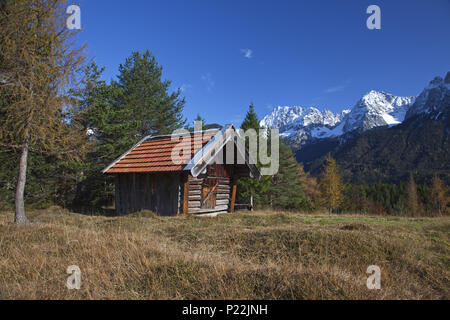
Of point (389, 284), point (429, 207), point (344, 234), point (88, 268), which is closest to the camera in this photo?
point (389, 284)

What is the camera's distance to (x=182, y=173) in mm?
12789

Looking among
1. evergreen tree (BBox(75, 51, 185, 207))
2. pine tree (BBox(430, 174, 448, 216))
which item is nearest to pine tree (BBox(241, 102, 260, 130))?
evergreen tree (BBox(75, 51, 185, 207))

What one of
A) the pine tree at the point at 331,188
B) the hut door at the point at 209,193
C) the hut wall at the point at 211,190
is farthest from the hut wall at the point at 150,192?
the pine tree at the point at 331,188

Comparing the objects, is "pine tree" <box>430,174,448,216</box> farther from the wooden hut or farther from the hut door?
the hut door

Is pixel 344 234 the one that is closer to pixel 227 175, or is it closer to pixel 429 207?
pixel 227 175

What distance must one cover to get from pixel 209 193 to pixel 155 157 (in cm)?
361

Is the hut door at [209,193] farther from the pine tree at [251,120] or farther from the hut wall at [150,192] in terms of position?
the pine tree at [251,120]

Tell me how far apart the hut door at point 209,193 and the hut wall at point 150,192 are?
70.0 inches

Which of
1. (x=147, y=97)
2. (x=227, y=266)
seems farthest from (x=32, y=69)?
(x=147, y=97)

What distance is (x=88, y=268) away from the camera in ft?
14.7

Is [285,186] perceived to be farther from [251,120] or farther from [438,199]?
[438,199]

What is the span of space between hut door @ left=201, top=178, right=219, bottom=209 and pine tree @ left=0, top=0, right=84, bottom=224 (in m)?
7.20

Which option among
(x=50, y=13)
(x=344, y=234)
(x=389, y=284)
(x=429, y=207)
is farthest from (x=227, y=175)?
(x=429, y=207)
